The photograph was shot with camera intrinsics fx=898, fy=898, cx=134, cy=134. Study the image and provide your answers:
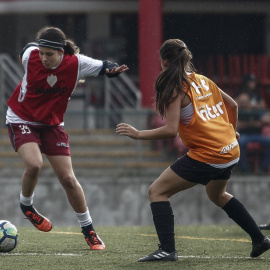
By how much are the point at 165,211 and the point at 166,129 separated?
642 millimetres

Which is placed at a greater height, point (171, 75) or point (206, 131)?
point (171, 75)

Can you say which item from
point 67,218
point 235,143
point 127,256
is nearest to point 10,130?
point 127,256

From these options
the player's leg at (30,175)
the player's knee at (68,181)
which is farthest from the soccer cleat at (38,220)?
the player's knee at (68,181)

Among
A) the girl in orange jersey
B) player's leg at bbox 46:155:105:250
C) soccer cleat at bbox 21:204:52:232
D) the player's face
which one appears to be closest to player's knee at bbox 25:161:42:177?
player's leg at bbox 46:155:105:250

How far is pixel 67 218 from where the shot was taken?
13.7 metres

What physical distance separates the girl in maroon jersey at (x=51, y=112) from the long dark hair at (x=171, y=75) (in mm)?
1130

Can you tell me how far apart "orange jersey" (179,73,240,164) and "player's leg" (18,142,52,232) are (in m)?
1.57

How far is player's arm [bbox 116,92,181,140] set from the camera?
21.5ft

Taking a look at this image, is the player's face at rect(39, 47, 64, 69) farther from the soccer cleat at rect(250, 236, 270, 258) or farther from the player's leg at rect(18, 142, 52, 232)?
the soccer cleat at rect(250, 236, 270, 258)

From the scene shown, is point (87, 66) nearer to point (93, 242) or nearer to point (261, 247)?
point (93, 242)

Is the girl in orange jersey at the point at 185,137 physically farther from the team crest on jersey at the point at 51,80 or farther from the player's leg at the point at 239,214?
the team crest on jersey at the point at 51,80

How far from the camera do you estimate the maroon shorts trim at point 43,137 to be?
7934 millimetres

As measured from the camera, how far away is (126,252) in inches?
297

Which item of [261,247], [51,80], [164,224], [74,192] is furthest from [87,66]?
[261,247]
